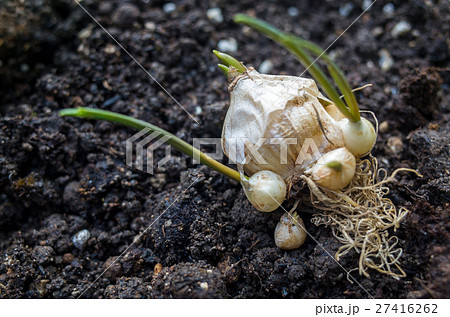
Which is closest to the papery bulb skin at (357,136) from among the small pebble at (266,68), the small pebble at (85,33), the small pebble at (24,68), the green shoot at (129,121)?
the green shoot at (129,121)

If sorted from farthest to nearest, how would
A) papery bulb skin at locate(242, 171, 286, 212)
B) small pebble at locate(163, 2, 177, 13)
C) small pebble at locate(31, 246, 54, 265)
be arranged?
1. small pebble at locate(163, 2, 177, 13)
2. small pebble at locate(31, 246, 54, 265)
3. papery bulb skin at locate(242, 171, 286, 212)

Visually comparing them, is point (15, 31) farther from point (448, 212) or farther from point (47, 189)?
point (448, 212)

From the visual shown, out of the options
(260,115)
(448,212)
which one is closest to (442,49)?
(448,212)

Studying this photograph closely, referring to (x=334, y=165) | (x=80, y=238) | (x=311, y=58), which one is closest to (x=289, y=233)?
(x=334, y=165)

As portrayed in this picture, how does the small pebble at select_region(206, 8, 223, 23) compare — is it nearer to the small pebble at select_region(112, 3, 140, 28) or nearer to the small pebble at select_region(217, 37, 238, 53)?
the small pebble at select_region(217, 37, 238, 53)

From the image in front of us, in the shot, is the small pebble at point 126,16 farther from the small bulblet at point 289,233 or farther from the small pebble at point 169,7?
the small bulblet at point 289,233

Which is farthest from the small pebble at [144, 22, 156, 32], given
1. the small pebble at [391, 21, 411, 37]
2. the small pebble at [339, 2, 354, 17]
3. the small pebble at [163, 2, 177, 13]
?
the small pebble at [391, 21, 411, 37]

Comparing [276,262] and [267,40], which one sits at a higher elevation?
[267,40]

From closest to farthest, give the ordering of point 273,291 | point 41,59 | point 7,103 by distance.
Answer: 1. point 273,291
2. point 7,103
3. point 41,59
